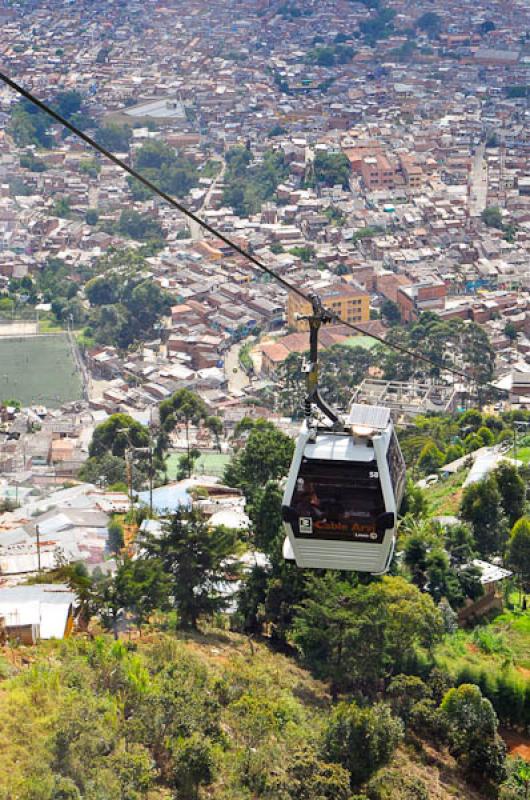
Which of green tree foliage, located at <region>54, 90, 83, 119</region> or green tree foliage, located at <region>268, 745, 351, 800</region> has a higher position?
green tree foliage, located at <region>268, 745, 351, 800</region>

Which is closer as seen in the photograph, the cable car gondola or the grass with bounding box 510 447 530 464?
the cable car gondola

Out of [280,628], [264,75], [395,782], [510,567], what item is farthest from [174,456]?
[264,75]

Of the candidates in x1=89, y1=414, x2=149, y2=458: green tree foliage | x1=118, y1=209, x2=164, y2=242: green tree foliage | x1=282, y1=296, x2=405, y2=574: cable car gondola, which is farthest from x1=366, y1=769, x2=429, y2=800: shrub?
x1=118, y1=209, x2=164, y2=242: green tree foliage

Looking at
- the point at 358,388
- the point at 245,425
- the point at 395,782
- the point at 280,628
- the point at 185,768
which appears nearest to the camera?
the point at 185,768

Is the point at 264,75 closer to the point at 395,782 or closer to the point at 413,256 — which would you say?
the point at 413,256

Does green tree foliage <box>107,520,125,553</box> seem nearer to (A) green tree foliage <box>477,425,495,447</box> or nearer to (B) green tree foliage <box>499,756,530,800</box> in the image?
(B) green tree foliage <box>499,756,530,800</box>

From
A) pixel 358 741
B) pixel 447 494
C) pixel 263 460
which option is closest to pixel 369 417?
pixel 358 741

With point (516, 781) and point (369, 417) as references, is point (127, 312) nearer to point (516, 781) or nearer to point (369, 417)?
point (516, 781)
